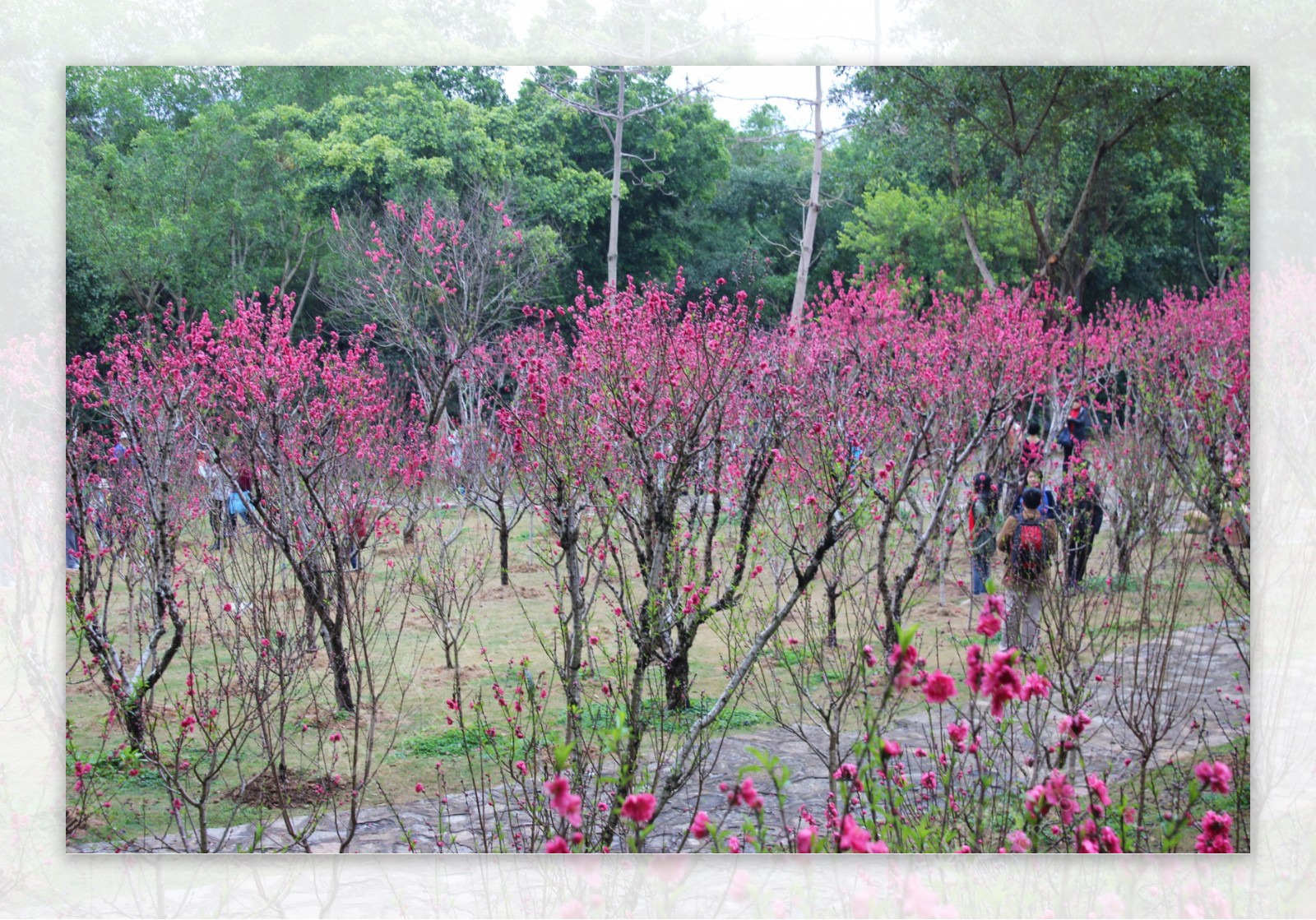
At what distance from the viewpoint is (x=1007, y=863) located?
279 centimetres

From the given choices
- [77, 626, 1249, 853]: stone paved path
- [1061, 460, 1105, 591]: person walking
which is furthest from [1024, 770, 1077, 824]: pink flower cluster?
[1061, 460, 1105, 591]: person walking

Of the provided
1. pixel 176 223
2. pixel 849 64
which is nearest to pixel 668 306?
pixel 849 64

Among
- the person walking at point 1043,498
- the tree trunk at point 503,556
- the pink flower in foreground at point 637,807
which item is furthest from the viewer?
the tree trunk at point 503,556

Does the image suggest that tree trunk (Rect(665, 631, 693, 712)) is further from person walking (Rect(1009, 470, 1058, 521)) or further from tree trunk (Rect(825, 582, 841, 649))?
person walking (Rect(1009, 470, 1058, 521))

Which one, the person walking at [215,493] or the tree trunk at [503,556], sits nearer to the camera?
the person walking at [215,493]

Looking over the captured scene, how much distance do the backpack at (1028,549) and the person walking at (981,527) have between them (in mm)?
894

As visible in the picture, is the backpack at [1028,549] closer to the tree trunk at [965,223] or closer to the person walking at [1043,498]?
the person walking at [1043,498]

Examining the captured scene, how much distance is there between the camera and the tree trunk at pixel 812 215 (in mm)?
3428

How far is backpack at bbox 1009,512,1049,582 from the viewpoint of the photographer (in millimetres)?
3568

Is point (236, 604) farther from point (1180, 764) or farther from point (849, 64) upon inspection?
point (1180, 764)

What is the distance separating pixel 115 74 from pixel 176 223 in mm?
453

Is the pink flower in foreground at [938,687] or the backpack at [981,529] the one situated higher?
the pink flower in foreground at [938,687]

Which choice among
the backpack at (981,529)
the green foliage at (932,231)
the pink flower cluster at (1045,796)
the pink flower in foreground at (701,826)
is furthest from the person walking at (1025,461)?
the pink flower in foreground at (701,826)

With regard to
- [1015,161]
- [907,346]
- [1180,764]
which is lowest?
[1180,764]
